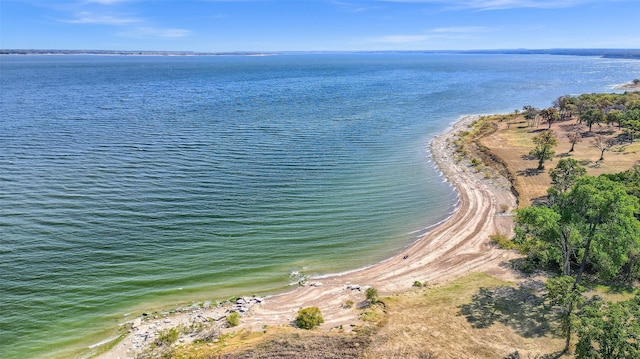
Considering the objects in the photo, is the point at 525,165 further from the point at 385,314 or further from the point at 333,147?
the point at 385,314

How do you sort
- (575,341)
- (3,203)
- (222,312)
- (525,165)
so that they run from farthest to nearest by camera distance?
(525,165)
(3,203)
(222,312)
(575,341)

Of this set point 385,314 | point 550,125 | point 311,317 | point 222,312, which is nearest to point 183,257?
point 222,312

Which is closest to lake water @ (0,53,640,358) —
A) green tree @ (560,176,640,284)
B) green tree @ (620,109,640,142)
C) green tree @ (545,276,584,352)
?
green tree @ (545,276,584,352)

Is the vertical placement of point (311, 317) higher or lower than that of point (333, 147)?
lower

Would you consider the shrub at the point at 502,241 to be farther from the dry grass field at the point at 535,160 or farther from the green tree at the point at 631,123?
the green tree at the point at 631,123

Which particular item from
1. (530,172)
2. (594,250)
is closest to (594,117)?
(530,172)

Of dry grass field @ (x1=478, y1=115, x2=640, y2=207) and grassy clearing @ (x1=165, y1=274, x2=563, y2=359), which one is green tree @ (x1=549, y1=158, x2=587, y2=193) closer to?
dry grass field @ (x1=478, y1=115, x2=640, y2=207)
